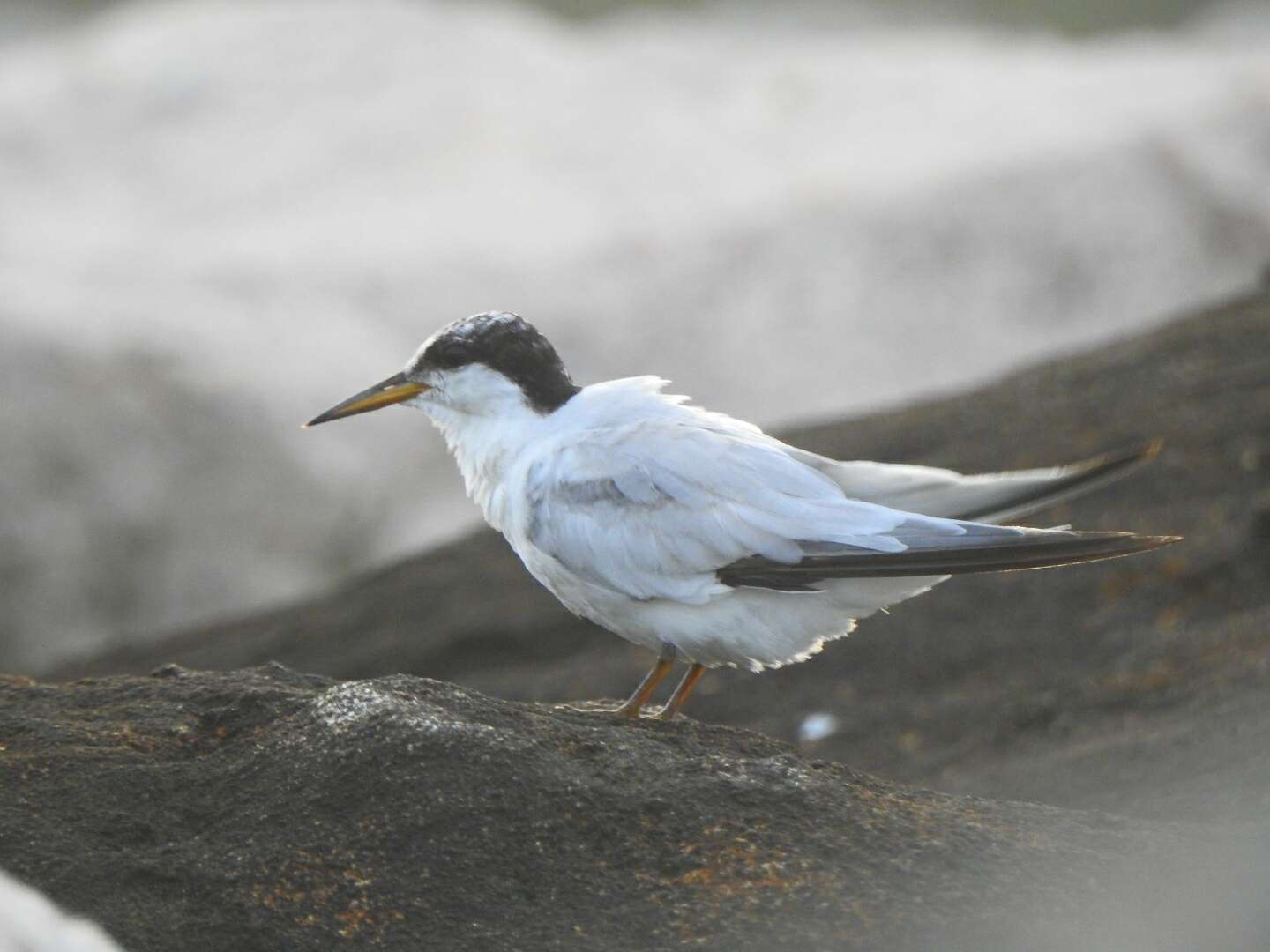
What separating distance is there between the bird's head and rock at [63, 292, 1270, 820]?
90.1 inches

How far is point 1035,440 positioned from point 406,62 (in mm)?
10377

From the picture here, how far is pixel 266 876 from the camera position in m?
3.82

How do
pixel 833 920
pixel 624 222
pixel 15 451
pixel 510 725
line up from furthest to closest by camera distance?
pixel 624 222 → pixel 15 451 → pixel 510 725 → pixel 833 920

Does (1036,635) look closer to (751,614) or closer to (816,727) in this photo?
(816,727)

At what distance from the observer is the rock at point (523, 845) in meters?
3.71

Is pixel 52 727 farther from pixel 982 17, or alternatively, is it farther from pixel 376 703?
pixel 982 17

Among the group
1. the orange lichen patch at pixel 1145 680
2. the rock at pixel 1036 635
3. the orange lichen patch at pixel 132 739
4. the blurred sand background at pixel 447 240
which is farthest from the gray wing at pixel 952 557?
the blurred sand background at pixel 447 240

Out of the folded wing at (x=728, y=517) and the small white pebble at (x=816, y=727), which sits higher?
the folded wing at (x=728, y=517)

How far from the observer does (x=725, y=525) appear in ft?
15.6

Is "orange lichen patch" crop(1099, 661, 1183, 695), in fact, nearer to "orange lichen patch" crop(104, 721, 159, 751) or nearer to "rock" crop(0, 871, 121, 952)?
"orange lichen patch" crop(104, 721, 159, 751)

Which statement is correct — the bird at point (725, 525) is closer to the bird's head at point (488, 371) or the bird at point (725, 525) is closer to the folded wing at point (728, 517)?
the folded wing at point (728, 517)

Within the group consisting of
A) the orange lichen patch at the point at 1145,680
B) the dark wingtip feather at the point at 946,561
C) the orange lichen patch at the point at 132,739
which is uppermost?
the dark wingtip feather at the point at 946,561

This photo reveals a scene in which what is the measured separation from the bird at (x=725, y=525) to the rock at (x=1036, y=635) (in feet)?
3.74

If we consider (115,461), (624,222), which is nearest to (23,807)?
(115,461)
